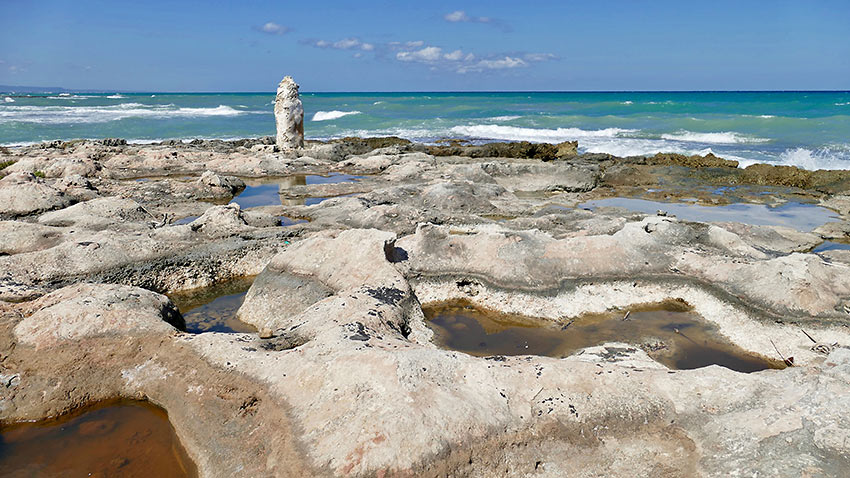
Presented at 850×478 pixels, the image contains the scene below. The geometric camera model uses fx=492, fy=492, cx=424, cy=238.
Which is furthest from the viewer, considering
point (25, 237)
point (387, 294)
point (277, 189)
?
point (277, 189)

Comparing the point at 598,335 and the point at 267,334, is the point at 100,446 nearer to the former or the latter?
the point at 267,334

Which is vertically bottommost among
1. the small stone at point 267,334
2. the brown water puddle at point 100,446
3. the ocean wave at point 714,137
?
the brown water puddle at point 100,446

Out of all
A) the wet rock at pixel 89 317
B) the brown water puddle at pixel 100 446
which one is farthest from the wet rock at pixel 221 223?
the brown water puddle at pixel 100 446

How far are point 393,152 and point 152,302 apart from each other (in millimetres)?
18233

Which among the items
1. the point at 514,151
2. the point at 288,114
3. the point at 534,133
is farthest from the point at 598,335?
the point at 534,133

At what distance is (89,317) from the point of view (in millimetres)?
5102

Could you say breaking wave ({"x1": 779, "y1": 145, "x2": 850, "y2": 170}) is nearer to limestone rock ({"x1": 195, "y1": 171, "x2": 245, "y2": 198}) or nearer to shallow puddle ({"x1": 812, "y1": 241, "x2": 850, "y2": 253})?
shallow puddle ({"x1": 812, "y1": 241, "x2": 850, "y2": 253})

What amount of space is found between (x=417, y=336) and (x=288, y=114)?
18.9m

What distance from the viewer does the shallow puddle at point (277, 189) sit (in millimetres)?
14562

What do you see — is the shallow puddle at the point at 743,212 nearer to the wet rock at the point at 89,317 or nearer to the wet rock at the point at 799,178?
the wet rock at the point at 799,178

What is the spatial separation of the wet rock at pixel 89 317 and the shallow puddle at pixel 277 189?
8.49 meters

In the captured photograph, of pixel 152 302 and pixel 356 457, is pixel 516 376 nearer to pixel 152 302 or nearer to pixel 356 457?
pixel 356 457

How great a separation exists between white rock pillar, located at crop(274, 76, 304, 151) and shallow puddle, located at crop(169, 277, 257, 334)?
1583 cm

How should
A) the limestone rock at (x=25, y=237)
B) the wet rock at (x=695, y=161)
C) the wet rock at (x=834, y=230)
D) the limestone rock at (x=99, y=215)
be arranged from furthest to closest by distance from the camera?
Result: the wet rock at (x=695, y=161) → the wet rock at (x=834, y=230) → the limestone rock at (x=99, y=215) → the limestone rock at (x=25, y=237)
